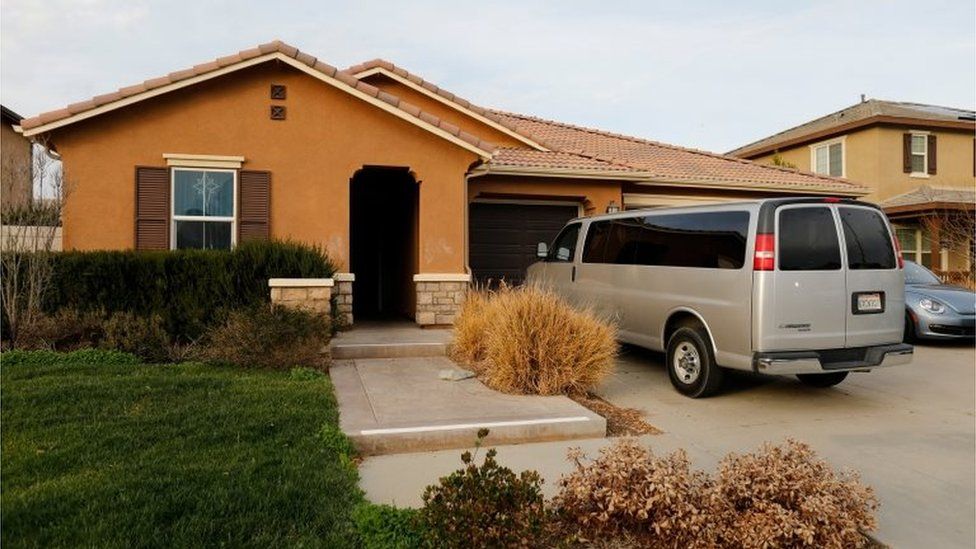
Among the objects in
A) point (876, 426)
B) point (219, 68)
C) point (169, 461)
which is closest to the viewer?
point (169, 461)

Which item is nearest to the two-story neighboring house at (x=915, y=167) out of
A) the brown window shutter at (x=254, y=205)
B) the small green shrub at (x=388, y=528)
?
the brown window shutter at (x=254, y=205)

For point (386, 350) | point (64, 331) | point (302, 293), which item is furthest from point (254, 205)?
point (386, 350)

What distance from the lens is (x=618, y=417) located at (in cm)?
620

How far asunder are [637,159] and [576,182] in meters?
3.06

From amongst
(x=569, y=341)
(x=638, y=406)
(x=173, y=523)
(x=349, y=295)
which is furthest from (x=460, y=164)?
(x=173, y=523)

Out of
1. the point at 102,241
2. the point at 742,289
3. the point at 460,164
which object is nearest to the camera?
the point at 742,289

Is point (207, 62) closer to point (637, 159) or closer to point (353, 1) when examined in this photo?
point (353, 1)

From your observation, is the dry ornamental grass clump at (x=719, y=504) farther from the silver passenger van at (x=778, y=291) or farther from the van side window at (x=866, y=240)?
the van side window at (x=866, y=240)

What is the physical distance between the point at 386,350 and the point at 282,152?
3925 millimetres

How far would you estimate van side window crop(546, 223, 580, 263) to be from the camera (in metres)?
9.99

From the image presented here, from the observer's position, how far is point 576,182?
44.7 ft

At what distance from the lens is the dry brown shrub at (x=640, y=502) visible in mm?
3389

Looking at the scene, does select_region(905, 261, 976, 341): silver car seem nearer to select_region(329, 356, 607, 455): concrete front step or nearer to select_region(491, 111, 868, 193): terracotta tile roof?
select_region(491, 111, 868, 193): terracotta tile roof

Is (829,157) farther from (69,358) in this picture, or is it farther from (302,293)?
(69,358)
